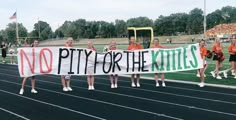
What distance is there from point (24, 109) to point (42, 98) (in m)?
1.65

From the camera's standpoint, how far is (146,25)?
102 metres

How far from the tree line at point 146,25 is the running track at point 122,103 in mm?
83980

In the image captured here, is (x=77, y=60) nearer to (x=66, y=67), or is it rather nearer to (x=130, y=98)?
(x=66, y=67)

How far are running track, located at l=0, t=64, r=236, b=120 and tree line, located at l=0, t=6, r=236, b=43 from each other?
276ft

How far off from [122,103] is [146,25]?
305 feet

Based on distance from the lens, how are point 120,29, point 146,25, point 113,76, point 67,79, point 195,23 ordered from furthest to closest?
1. point 120,29
2. point 146,25
3. point 195,23
4. point 113,76
5. point 67,79

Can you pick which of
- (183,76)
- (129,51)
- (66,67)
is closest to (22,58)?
(66,67)

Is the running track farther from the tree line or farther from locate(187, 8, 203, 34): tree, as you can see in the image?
the tree line

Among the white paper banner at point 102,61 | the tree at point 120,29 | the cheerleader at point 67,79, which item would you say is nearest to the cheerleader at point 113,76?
the white paper banner at point 102,61

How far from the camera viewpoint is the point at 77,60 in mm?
12172

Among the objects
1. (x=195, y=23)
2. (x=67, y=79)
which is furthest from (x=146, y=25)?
(x=67, y=79)

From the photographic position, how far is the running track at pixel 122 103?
823 cm

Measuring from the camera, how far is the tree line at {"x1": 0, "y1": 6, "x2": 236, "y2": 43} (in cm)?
9919

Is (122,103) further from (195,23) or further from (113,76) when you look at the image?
(195,23)
